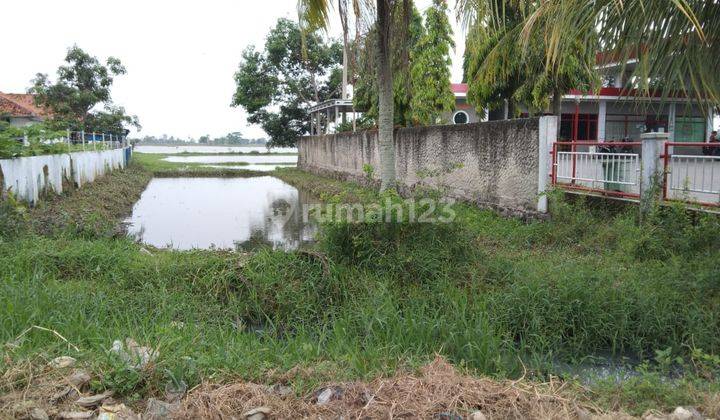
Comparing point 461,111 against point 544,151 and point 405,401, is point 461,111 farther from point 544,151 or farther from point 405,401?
point 405,401

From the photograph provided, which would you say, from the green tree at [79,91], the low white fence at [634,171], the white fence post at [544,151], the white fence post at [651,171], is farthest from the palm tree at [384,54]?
the green tree at [79,91]

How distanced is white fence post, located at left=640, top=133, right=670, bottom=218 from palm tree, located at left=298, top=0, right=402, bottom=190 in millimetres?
3080

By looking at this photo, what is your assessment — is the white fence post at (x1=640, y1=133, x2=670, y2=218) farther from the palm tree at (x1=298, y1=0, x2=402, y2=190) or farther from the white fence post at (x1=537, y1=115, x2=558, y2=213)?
the palm tree at (x1=298, y1=0, x2=402, y2=190)

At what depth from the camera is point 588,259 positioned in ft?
19.2

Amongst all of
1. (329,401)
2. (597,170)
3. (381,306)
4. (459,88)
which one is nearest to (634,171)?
(597,170)

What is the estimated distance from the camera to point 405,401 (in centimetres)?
273


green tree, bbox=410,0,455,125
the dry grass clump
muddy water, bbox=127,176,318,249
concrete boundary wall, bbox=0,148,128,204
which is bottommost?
muddy water, bbox=127,176,318,249

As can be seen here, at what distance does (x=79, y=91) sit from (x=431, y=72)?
16.7 metres

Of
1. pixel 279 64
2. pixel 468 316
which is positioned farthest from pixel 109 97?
pixel 468 316

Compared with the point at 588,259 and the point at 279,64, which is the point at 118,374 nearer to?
the point at 588,259

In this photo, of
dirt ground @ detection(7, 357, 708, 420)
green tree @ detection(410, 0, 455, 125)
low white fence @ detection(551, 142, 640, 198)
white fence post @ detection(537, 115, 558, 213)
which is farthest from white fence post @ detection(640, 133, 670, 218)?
green tree @ detection(410, 0, 455, 125)

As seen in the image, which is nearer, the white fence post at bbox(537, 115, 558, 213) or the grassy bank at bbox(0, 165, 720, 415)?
the grassy bank at bbox(0, 165, 720, 415)

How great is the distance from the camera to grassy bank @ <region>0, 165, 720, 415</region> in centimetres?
314

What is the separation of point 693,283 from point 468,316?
74.7 inches
